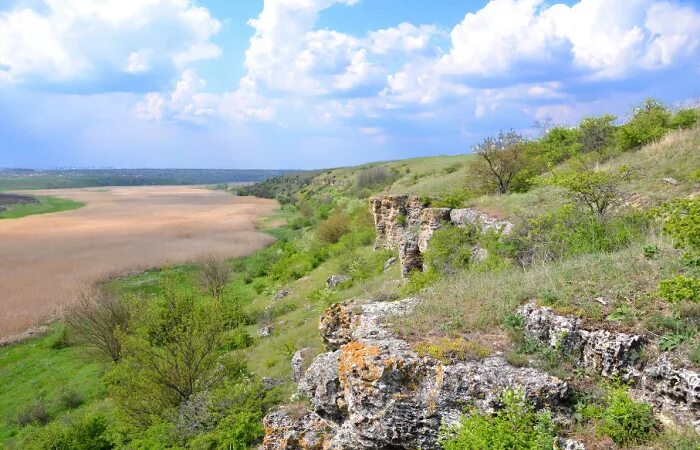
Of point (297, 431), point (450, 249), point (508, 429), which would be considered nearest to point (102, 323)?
point (450, 249)

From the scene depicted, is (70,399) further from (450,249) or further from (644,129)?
(644,129)

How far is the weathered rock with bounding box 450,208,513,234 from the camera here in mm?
17375

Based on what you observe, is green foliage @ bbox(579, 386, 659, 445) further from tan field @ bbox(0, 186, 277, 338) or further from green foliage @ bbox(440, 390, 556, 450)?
tan field @ bbox(0, 186, 277, 338)

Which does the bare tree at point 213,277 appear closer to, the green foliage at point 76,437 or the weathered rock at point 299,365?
the green foliage at point 76,437

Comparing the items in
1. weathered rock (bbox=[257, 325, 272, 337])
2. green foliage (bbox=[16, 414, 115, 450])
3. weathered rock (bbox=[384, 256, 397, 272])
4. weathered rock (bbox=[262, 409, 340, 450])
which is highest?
weathered rock (bbox=[262, 409, 340, 450])

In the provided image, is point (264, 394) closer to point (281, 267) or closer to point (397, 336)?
point (397, 336)

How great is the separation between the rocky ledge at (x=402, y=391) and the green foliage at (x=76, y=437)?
1481cm

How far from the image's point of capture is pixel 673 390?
20.0 feet

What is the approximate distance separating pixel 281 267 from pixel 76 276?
21.6 meters

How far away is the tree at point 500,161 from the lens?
28.1 m

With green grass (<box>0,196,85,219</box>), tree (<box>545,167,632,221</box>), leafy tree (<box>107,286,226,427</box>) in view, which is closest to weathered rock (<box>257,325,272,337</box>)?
leafy tree (<box>107,286,226,427</box>)

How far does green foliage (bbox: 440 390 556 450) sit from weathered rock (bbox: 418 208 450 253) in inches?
542

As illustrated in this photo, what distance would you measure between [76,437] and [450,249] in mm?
16871

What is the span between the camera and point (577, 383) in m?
7.08
